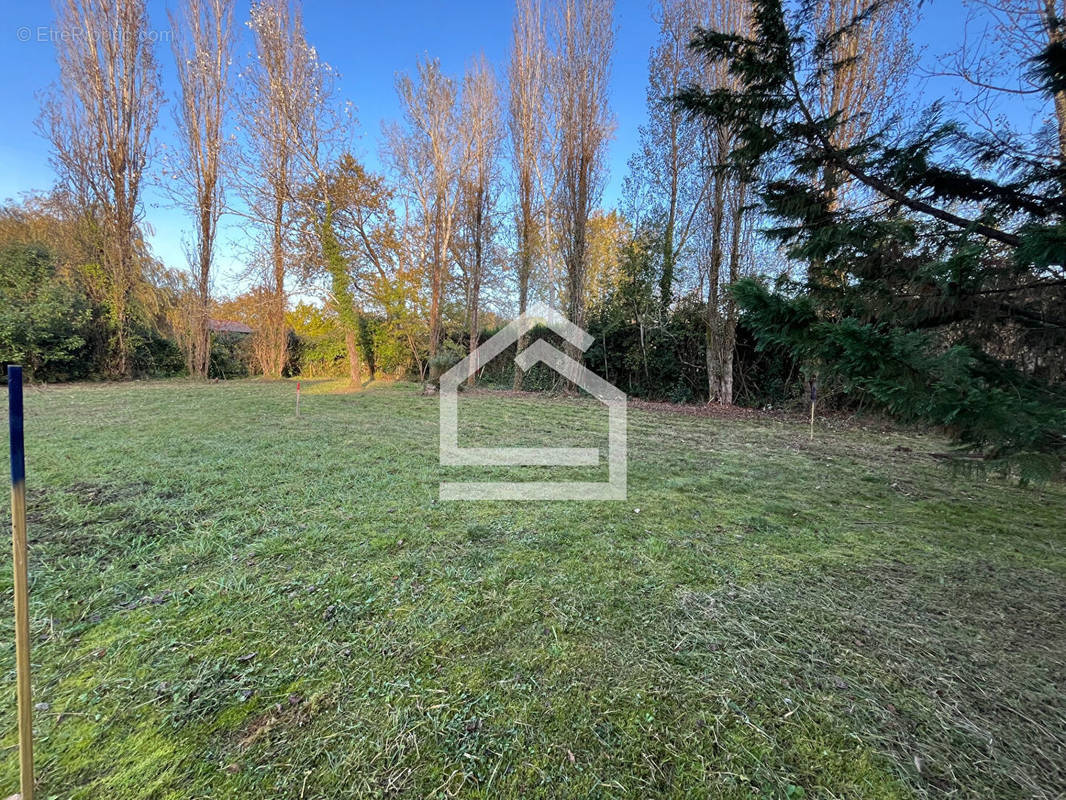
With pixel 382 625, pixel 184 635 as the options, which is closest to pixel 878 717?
pixel 382 625

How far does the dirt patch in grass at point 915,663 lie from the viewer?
3.67ft

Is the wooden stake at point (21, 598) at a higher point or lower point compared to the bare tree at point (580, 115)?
lower

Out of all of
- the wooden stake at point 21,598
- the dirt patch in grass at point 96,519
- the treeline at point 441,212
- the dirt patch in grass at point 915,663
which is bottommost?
the dirt patch in grass at point 915,663

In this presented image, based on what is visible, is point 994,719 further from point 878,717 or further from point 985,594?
point 985,594

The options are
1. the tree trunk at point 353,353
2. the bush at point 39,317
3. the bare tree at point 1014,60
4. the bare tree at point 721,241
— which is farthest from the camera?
the tree trunk at point 353,353

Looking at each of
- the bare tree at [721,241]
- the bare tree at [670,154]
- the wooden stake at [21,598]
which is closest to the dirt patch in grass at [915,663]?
the wooden stake at [21,598]

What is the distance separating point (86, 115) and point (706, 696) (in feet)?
58.1

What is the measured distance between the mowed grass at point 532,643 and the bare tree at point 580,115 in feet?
28.2

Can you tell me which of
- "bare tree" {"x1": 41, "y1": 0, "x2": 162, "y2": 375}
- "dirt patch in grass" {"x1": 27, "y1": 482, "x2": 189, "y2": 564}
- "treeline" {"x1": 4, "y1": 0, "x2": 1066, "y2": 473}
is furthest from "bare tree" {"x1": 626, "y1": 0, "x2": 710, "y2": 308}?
"bare tree" {"x1": 41, "y1": 0, "x2": 162, "y2": 375}

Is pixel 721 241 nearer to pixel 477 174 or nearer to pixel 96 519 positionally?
pixel 477 174

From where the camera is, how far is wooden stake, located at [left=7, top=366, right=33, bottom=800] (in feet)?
2.82

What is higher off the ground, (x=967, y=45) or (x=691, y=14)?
(x=691, y=14)

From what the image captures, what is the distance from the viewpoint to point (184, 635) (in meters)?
1.54

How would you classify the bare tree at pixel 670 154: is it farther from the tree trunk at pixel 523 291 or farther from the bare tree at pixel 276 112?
the bare tree at pixel 276 112
